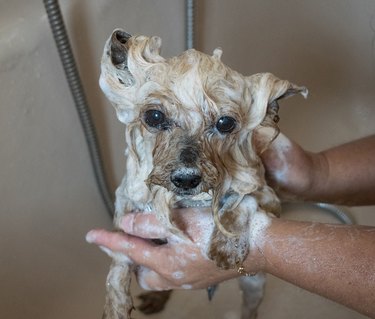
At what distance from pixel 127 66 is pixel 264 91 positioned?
7.2 inches

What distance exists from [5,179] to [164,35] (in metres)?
0.49

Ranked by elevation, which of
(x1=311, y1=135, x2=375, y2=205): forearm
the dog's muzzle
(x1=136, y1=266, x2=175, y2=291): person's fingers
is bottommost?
(x1=136, y1=266, x2=175, y2=291): person's fingers

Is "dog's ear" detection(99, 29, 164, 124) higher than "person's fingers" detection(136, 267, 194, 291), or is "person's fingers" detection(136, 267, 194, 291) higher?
"dog's ear" detection(99, 29, 164, 124)

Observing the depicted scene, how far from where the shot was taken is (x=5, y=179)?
1009 millimetres

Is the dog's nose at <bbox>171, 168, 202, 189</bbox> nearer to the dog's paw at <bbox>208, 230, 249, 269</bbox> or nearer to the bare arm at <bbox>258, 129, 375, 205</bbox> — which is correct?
the dog's paw at <bbox>208, 230, 249, 269</bbox>

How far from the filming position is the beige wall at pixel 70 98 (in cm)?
100

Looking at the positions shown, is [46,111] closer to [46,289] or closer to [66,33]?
[66,33]

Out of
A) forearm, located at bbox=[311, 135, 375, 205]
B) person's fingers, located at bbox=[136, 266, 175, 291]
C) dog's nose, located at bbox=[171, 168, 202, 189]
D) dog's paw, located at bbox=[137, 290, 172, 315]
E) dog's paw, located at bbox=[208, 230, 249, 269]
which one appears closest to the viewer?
dog's nose, located at bbox=[171, 168, 202, 189]

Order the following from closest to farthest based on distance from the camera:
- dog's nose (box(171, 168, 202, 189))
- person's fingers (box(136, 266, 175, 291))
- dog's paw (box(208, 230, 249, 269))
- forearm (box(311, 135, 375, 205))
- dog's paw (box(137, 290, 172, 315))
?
dog's nose (box(171, 168, 202, 189)), dog's paw (box(208, 230, 249, 269)), person's fingers (box(136, 266, 175, 291)), forearm (box(311, 135, 375, 205)), dog's paw (box(137, 290, 172, 315))

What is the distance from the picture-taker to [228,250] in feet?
2.50

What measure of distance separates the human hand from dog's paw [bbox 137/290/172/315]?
0.39m

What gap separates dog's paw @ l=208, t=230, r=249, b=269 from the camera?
0.76m

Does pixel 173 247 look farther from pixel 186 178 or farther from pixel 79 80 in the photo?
pixel 79 80

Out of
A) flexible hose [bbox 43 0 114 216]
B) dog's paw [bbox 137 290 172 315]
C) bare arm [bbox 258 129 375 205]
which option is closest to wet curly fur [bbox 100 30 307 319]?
bare arm [bbox 258 129 375 205]
